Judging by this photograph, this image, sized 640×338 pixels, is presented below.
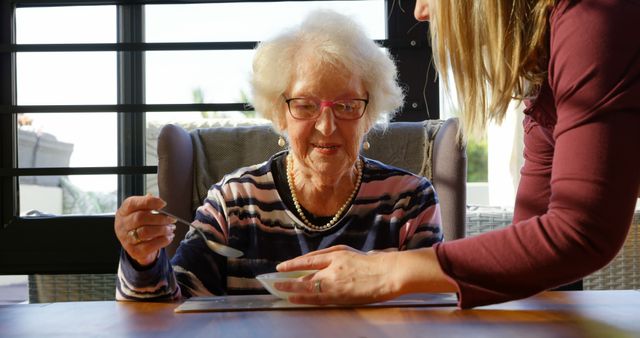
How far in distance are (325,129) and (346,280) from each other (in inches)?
30.7

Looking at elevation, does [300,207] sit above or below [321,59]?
below

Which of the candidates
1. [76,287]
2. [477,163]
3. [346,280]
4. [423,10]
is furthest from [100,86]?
[477,163]

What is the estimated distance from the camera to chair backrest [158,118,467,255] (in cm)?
→ 220

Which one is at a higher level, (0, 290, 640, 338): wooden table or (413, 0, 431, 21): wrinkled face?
(413, 0, 431, 21): wrinkled face

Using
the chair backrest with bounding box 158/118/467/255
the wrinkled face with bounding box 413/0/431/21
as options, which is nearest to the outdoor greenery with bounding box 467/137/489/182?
the chair backrest with bounding box 158/118/467/255

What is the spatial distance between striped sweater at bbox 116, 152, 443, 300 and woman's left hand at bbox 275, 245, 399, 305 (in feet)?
2.06

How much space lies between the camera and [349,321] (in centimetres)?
102

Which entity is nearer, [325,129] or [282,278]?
[282,278]

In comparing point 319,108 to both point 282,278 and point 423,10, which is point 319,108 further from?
point 282,278

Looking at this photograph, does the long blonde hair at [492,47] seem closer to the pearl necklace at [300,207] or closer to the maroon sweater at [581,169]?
the maroon sweater at [581,169]

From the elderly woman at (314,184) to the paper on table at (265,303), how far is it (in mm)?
500

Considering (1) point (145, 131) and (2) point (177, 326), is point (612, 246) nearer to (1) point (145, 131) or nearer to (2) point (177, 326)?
(2) point (177, 326)

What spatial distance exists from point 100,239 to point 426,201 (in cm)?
181

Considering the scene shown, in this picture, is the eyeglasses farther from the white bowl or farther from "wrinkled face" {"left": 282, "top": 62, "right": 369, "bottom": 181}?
the white bowl
